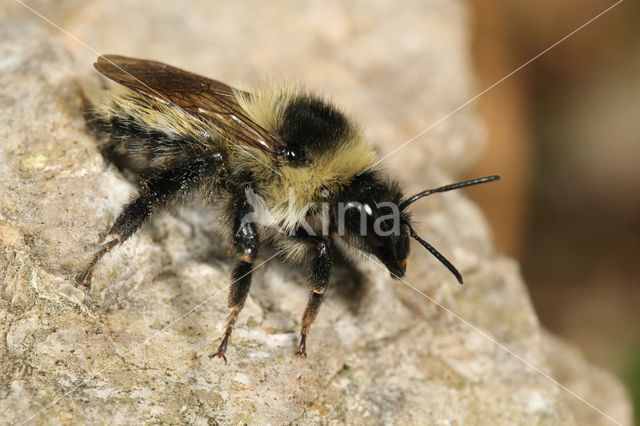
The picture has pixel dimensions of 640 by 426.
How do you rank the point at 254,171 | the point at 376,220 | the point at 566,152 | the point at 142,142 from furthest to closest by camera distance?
the point at 566,152
the point at 142,142
the point at 254,171
the point at 376,220

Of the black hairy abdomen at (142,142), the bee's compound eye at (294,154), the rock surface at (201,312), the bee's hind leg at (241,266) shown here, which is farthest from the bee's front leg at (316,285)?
the black hairy abdomen at (142,142)

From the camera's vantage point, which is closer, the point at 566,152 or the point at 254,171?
the point at 254,171

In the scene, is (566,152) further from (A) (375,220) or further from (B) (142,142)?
(B) (142,142)

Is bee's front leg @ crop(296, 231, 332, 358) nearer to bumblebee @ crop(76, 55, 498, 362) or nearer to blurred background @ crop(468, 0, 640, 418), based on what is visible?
bumblebee @ crop(76, 55, 498, 362)

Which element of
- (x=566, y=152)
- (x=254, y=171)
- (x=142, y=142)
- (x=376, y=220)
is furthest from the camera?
(x=566, y=152)

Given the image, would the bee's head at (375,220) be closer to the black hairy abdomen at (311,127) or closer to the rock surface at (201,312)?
the black hairy abdomen at (311,127)

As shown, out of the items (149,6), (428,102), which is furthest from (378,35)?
(149,6)

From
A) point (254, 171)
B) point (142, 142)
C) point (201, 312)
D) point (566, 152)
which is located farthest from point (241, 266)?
point (566, 152)

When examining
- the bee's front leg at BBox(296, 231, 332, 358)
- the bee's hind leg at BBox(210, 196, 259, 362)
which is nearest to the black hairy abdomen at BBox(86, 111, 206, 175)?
the bee's hind leg at BBox(210, 196, 259, 362)
